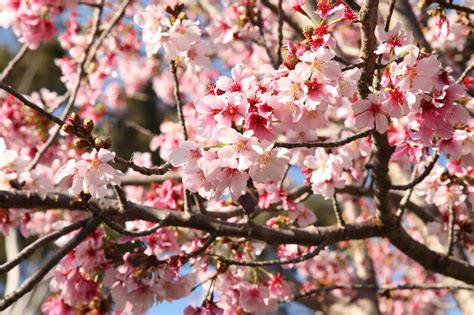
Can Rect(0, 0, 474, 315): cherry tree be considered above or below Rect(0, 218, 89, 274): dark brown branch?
above

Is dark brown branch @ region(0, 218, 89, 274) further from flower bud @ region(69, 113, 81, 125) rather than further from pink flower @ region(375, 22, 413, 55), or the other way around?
pink flower @ region(375, 22, 413, 55)

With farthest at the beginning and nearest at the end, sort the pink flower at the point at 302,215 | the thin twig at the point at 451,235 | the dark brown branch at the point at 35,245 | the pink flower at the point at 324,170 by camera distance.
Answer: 1. the pink flower at the point at 302,215
2. the thin twig at the point at 451,235
3. the pink flower at the point at 324,170
4. the dark brown branch at the point at 35,245

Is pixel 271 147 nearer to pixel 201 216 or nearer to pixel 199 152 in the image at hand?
pixel 199 152

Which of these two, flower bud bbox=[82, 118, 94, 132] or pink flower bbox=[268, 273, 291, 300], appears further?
pink flower bbox=[268, 273, 291, 300]

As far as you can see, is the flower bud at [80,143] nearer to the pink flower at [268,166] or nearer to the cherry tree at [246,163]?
the cherry tree at [246,163]

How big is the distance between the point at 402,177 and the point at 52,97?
6.76 ft

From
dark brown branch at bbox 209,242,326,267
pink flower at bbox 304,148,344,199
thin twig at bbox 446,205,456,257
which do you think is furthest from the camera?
thin twig at bbox 446,205,456,257

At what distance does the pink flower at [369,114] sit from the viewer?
1416 mm

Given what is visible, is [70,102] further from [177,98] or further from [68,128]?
[68,128]

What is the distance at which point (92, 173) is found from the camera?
1.36 metres

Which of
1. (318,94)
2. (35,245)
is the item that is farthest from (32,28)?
(318,94)

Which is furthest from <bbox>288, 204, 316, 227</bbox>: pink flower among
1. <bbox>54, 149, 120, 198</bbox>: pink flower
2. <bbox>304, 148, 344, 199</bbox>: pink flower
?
<bbox>54, 149, 120, 198</bbox>: pink flower

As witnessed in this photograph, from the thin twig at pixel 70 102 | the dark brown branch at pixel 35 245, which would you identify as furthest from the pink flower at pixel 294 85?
the thin twig at pixel 70 102

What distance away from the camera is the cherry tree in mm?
1318
